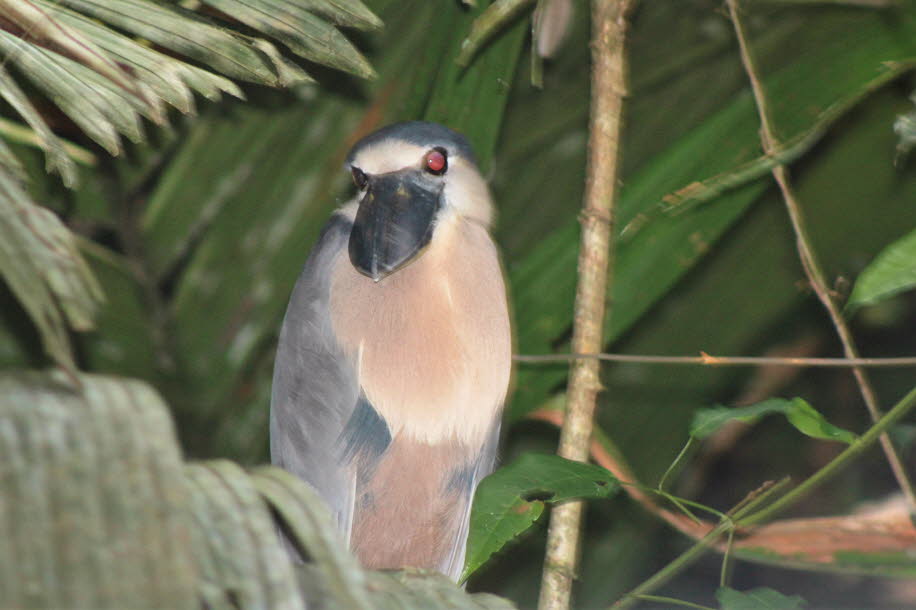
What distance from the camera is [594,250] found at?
1107 millimetres

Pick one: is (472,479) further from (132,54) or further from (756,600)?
(132,54)

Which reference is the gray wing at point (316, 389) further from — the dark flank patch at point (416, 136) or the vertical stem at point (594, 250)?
the vertical stem at point (594, 250)

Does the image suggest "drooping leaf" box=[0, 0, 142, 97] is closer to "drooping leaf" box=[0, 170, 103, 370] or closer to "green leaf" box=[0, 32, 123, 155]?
"green leaf" box=[0, 32, 123, 155]

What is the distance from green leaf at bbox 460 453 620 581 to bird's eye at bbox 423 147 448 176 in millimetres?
441

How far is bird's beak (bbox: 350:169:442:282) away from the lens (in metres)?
1.07

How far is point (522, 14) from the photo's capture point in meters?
1.26

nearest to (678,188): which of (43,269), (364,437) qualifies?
(364,437)

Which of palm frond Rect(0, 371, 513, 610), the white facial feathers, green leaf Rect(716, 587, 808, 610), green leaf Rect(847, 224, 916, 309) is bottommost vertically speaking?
green leaf Rect(716, 587, 808, 610)

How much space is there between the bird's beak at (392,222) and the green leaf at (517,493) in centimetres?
31

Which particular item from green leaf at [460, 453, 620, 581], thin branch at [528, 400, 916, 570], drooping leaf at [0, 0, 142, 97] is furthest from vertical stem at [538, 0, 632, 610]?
drooping leaf at [0, 0, 142, 97]

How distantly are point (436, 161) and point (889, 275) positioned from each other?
1.88 ft

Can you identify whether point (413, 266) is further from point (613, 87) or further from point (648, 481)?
point (648, 481)

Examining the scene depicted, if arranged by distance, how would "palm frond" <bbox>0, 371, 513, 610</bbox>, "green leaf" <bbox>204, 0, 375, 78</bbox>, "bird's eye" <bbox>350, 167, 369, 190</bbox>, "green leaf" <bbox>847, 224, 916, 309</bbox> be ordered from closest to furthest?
1. "palm frond" <bbox>0, 371, 513, 610</bbox>
2. "green leaf" <bbox>847, 224, 916, 309</bbox>
3. "green leaf" <bbox>204, 0, 375, 78</bbox>
4. "bird's eye" <bbox>350, 167, 369, 190</bbox>

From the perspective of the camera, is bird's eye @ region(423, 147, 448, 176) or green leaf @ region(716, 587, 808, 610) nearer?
green leaf @ region(716, 587, 808, 610)
